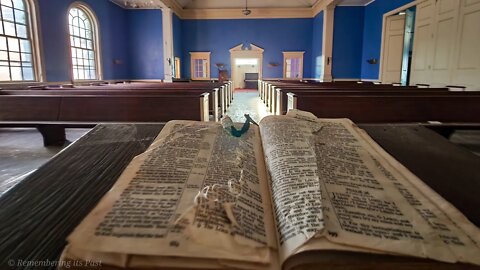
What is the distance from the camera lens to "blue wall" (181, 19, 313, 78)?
13.7 m

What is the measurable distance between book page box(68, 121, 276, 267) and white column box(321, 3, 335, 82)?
1178 centimetres

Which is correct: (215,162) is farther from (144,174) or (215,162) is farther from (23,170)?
(23,170)

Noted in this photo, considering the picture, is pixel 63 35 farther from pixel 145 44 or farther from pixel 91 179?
pixel 91 179

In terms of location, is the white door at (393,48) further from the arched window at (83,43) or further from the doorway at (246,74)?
the doorway at (246,74)

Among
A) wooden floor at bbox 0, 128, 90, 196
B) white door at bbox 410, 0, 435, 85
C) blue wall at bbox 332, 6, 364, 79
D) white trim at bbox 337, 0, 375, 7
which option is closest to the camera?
wooden floor at bbox 0, 128, 90, 196

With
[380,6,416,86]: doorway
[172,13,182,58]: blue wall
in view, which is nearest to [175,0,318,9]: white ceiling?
[172,13,182,58]: blue wall

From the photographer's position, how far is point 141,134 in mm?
1007

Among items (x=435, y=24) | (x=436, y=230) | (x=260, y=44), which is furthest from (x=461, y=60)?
(x=260, y=44)

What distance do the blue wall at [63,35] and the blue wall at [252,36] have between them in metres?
3.47

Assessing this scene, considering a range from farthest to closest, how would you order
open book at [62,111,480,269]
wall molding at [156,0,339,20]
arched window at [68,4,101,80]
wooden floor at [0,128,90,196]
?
wall molding at [156,0,339,20], arched window at [68,4,101,80], wooden floor at [0,128,90,196], open book at [62,111,480,269]

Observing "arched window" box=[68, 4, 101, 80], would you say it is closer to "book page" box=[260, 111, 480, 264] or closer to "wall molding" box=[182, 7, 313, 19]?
"wall molding" box=[182, 7, 313, 19]

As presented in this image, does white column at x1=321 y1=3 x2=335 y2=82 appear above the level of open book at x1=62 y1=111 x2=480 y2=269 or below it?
above

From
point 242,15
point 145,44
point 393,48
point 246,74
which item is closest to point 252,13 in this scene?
point 242,15

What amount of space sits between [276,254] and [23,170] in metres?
2.70
